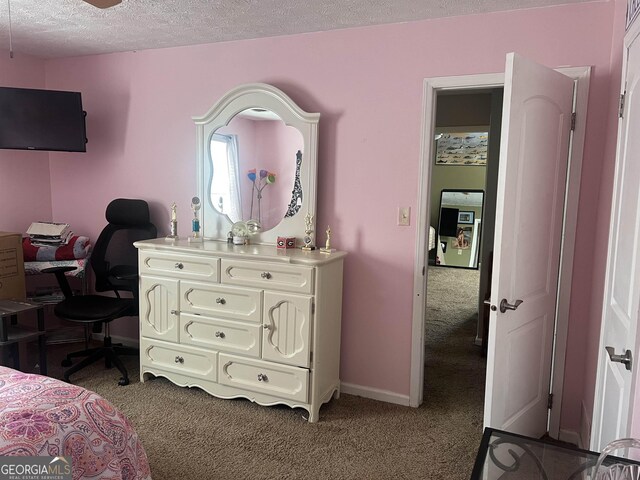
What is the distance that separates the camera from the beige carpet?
2301 millimetres

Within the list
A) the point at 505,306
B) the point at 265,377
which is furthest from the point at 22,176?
the point at 505,306

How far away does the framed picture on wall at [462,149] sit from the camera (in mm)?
7766

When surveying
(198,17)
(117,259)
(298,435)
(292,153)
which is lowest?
(298,435)

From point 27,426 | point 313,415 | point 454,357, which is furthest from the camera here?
point 454,357

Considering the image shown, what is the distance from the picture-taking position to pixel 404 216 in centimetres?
289

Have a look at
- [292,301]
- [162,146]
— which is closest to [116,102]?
[162,146]

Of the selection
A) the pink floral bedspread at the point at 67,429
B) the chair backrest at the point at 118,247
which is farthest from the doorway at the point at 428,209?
the chair backrest at the point at 118,247

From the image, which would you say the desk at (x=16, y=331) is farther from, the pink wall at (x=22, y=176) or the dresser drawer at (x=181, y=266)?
the pink wall at (x=22, y=176)

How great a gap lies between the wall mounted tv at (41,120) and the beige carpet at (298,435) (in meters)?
1.70

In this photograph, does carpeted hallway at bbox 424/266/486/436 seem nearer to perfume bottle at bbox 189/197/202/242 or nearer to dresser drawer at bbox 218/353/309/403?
dresser drawer at bbox 218/353/309/403

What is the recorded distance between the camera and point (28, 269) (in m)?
3.53

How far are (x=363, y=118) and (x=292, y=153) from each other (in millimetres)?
507

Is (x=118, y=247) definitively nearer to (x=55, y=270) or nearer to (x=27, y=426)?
(x=55, y=270)

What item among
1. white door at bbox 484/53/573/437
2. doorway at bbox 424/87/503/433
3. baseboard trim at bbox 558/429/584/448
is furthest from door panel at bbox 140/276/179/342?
baseboard trim at bbox 558/429/584/448
